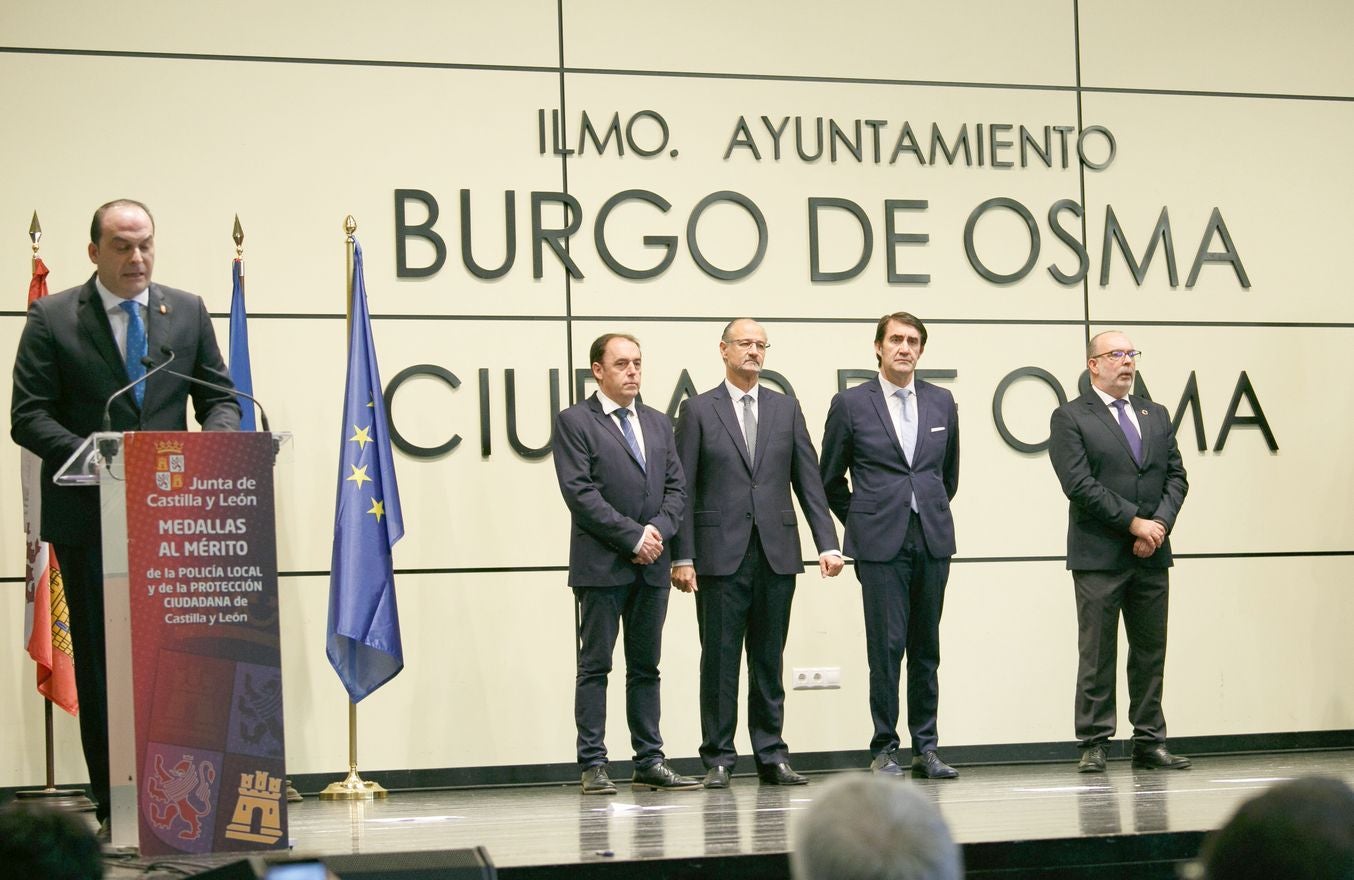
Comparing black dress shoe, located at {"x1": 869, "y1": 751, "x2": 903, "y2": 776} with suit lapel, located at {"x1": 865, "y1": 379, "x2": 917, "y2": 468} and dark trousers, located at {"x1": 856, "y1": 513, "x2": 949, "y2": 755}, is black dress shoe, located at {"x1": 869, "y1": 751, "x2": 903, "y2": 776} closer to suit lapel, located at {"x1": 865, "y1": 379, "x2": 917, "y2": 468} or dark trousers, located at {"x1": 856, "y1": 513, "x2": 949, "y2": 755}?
dark trousers, located at {"x1": 856, "y1": 513, "x2": 949, "y2": 755}

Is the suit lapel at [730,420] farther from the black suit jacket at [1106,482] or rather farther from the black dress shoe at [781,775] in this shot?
the black suit jacket at [1106,482]

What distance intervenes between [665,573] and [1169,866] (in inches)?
90.1

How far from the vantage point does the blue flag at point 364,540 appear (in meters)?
5.67

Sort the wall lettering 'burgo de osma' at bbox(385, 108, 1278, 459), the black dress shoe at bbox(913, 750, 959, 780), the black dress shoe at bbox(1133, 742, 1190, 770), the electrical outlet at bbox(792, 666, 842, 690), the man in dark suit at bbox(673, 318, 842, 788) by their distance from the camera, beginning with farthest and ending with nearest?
the electrical outlet at bbox(792, 666, 842, 690)
the wall lettering 'burgo de osma' at bbox(385, 108, 1278, 459)
the black dress shoe at bbox(1133, 742, 1190, 770)
the black dress shoe at bbox(913, 750, 959, 780)
the man in dark suit at bbox(673, 318, 842, 788)

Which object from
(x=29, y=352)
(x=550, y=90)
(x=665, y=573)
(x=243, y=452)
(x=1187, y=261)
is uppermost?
(x=550, y=90)

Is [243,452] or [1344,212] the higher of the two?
[1344,212]

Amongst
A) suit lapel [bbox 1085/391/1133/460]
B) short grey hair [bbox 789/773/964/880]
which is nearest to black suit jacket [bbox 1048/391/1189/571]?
suit lapel [bbox 1085/391/1133/460]

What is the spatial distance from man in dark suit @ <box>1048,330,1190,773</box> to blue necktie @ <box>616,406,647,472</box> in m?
1.61

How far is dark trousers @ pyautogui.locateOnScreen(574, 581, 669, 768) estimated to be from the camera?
17.9 ft

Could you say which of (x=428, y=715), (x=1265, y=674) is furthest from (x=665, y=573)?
(x=1265, y=674)

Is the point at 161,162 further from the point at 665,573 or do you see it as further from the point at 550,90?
the point at 665,573

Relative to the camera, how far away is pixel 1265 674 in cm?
682

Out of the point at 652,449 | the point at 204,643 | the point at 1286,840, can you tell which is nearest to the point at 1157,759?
the point at 652,449

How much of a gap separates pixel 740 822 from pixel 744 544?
56.8 inches
